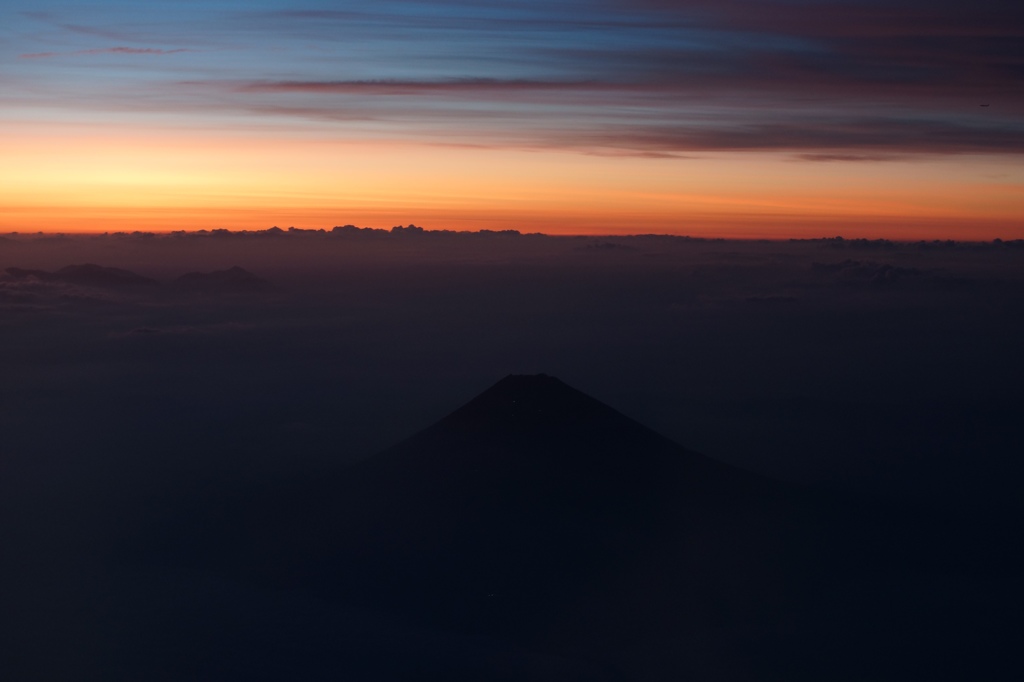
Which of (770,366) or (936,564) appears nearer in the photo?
(936,564)

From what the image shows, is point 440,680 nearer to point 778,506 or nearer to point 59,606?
point 59,606

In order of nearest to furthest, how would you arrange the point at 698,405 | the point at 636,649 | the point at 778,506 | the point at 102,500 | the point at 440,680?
the point at 440,680
the point at 636,649
the point at 778,506
the point at 102,500
the point at 698,405

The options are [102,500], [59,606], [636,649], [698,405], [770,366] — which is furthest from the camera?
[770,366]

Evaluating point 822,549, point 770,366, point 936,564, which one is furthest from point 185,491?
point 770,366

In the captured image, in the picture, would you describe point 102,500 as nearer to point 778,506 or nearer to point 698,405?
point 778,506

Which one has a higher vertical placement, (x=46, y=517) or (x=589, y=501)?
(x=589, y=501)

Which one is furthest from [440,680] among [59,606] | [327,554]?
[59,606]

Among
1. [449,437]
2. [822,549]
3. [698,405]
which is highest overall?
[449,437]
